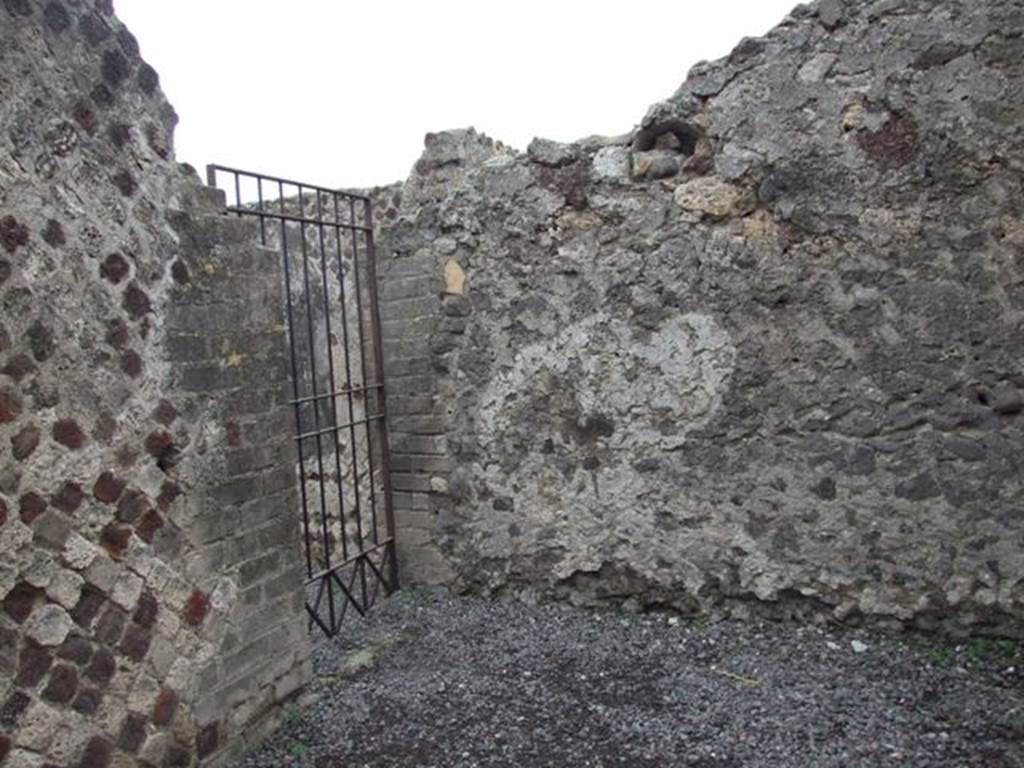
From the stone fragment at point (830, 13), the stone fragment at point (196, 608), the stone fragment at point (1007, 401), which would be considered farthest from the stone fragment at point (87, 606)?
the stone fragment at point (830, 13)

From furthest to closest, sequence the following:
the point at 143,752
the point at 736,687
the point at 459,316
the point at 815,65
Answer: the point at 459,316 → the point at 815,65 → the point at 736,687 → the point at 143,752

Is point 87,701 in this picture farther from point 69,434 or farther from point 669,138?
point 669,138

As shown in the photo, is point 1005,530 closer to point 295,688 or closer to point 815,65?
point 815,65

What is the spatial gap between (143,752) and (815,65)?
3.72m

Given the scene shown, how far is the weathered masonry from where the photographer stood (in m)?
2.49

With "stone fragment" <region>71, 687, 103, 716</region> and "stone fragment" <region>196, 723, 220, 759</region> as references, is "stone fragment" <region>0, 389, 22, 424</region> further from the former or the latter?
"stone fragment" <region>196, 723, 220, 759</region>

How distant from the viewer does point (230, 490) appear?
3.06m

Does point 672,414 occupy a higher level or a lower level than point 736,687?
higher

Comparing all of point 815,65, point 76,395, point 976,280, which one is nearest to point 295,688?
point 76,395

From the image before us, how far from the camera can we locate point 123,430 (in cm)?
265

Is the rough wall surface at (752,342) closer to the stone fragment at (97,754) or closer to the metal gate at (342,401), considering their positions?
the metal gate at (342,401)

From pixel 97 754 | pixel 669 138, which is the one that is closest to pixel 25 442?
pixel 97 754

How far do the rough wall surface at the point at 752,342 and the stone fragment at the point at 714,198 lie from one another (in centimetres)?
1

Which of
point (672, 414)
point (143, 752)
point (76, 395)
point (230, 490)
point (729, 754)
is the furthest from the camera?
point (672, 414)
